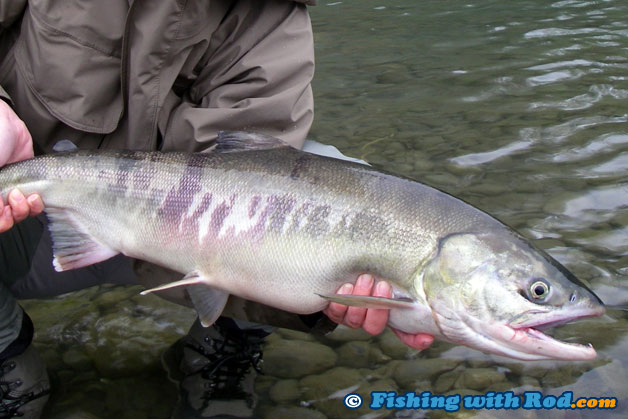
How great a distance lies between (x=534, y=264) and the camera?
2078mm

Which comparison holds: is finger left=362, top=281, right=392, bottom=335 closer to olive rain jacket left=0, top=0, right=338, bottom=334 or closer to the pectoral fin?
the pectoral fin

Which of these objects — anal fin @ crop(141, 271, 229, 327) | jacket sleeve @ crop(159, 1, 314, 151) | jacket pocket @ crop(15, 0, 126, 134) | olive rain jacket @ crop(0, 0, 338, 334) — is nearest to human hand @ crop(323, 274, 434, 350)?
olive rain jacket @ crop(0, 0, 338, 334)

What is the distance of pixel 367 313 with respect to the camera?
2229 millimetres

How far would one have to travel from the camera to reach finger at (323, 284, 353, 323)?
2.20m

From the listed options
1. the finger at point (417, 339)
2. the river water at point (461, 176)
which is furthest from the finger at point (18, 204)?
the finger at point (417, 339)

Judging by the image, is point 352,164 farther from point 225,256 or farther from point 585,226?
point 585,226

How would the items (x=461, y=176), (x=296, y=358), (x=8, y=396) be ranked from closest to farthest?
1. (x=8, y=396)
2. (x=296, y=358)
3. (x=461, y=176)

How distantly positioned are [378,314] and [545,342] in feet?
1.67

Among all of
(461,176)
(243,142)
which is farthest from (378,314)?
(461,176)

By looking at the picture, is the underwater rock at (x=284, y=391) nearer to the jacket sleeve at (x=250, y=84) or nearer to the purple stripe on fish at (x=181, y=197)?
the purple stripe on fish at (x=181, y=197)

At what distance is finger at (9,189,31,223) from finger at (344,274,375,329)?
1134mm

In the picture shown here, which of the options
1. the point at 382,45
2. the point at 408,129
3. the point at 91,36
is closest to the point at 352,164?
the point at 91,36

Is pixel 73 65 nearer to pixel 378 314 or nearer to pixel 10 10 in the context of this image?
pixel 10 10

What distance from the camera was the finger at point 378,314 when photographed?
2.15m
